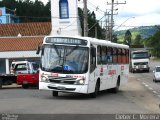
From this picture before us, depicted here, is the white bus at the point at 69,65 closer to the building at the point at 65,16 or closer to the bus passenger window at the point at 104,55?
the bus passenger window at the point at 104,55

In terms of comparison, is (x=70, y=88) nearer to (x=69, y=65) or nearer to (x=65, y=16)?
(x=69, y=65)

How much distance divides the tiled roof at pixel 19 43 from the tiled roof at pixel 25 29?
201cm

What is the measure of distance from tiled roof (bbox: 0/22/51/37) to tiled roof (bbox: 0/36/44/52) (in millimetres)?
2011

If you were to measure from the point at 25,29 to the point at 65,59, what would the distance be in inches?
1985

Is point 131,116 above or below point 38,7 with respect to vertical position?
below

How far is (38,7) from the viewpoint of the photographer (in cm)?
12181

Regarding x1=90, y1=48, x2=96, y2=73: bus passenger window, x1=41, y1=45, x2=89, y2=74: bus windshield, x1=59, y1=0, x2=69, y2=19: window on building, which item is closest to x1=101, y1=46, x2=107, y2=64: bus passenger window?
x1=90, y1=48, x2=96, y2=73: bus passenger window

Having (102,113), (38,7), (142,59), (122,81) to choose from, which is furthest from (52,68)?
(38,7)

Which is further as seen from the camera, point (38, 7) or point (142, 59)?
point (38, 7)

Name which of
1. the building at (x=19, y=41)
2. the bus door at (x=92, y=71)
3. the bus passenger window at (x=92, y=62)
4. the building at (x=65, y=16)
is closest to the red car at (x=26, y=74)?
the bus door at (x=92, y=71)

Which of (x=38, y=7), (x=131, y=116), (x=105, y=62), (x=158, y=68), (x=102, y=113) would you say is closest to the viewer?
(x=131, y=116)

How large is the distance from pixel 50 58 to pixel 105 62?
470 centimetres

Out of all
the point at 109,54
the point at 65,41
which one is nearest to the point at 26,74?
the point at 109,54

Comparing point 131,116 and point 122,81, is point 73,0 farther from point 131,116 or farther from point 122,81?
point 131,116
